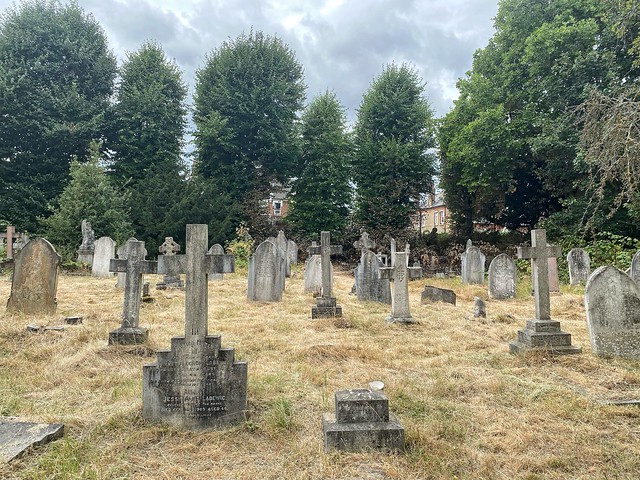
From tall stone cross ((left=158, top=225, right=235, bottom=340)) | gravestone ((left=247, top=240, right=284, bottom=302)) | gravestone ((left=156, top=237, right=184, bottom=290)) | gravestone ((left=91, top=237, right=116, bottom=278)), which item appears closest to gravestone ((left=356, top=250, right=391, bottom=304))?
gravestone ((left=247, top=240, right=284, bottom=302))

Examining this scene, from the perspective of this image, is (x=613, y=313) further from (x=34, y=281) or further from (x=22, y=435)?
(x=34, y=281)

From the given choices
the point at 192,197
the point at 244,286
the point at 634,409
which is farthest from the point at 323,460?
the point at 192,197

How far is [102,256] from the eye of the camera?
15.1m

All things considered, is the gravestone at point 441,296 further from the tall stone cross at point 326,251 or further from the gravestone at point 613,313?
the gravestone at point 613,313

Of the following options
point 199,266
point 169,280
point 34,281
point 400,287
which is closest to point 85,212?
point 169,280

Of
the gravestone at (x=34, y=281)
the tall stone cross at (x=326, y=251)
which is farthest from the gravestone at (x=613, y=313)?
the gravestone at (x=34, y=281)

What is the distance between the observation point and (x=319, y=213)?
83.4ft

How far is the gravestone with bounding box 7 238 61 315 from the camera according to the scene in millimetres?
7316

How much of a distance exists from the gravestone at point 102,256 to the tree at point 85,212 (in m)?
2.34

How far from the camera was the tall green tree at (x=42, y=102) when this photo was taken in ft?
66.0

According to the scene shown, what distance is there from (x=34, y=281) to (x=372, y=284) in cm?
759

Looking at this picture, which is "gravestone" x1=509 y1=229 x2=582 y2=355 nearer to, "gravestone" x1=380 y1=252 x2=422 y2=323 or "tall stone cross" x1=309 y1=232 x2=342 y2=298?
"gravestone" x1=380 y1=252 x2=422 y2=323

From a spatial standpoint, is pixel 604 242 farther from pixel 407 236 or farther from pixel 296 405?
pixel 296 405

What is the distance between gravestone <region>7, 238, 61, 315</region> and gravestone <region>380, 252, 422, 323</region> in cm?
643
